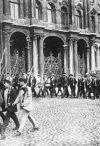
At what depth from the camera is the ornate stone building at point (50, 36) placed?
2717 centimetres

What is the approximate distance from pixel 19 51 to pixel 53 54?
444 cm

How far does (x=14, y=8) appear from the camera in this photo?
28.0 meters

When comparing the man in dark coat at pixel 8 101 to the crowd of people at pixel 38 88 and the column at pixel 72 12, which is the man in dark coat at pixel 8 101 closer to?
the crowd of people at pixel 38 88

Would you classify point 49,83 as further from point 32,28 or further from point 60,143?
point 60,143

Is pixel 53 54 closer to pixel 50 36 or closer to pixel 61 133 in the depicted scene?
pixel 50 36

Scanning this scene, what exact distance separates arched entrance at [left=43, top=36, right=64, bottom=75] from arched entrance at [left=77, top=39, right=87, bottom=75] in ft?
9.61

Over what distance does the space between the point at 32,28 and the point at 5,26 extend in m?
2.78

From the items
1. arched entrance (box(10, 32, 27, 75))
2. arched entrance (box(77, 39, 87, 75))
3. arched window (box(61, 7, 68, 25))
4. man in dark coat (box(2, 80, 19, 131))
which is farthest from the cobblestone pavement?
arched entrance (box(77, 39, 87, 75))

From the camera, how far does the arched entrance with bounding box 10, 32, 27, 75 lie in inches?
1091

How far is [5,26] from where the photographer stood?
1040 inches

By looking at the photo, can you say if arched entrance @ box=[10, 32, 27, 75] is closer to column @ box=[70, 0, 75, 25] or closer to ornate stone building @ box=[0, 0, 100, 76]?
ornate stone building @ box=[0, 0, 100, 76]

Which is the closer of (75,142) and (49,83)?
(75,142)

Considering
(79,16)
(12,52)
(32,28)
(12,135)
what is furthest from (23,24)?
(12,135)

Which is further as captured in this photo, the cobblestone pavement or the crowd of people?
the crowd of people
